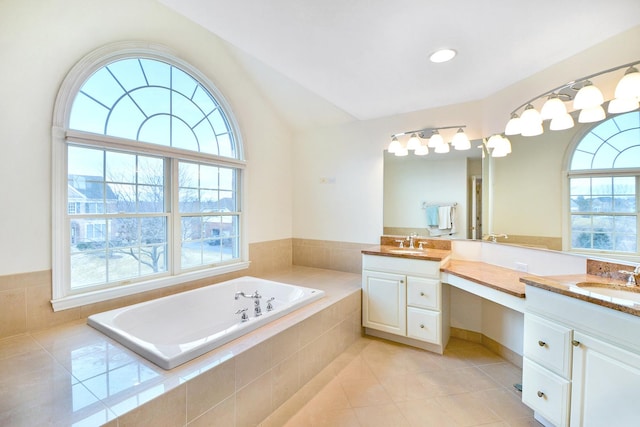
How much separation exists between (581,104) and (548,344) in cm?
147

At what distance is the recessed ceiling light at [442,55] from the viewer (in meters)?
2.01

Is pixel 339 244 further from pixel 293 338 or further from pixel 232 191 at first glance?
pixel 293 338

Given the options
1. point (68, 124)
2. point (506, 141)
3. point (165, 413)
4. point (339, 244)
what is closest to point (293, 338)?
point (165, 413)

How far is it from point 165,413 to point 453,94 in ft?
10.4

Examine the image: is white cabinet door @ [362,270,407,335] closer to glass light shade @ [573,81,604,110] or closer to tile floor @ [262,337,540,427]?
tile floor @ [262,337,540,427]

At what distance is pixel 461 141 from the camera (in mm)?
2809

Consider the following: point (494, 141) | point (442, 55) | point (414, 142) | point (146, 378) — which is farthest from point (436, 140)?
point (146, 378)

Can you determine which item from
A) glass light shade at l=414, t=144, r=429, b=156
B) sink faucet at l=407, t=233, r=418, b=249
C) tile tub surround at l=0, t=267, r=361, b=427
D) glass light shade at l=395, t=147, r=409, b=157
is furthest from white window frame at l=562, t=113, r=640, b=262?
tile tub surround at l=0, t=267, r=361, b=427

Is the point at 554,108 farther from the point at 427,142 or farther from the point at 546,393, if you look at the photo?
the point at 546,393

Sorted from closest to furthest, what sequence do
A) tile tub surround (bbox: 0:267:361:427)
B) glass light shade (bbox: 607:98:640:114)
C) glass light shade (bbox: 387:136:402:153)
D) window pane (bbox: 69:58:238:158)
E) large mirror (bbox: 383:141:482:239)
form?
tile tub surround (bbox: 0:267:361:427) < glass light shade (bbox: 607:98:640:114) < window pane (bbox: 69:58:238:158) < large mirror (bbox: 383:141:482:239) < glass light shade (bbox: 387:136:402:153)

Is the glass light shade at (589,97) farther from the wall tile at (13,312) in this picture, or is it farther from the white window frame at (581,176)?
the wall tile at (13,312)

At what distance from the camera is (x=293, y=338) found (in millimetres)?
2006

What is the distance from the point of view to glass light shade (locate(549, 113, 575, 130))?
6.58 ft

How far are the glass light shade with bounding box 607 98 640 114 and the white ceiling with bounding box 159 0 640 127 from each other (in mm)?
438
